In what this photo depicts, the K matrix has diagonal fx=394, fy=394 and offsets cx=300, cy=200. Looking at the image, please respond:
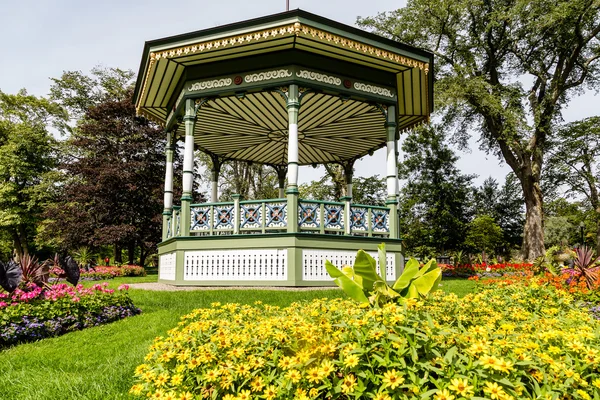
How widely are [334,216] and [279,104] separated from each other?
400 cm

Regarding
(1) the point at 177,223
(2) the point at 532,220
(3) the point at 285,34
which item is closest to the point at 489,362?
(3) the point at 285,34

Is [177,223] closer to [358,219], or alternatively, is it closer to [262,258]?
[262,258]

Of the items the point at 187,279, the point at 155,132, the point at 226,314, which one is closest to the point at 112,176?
the point at 155,132

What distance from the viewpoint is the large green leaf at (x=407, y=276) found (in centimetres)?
290

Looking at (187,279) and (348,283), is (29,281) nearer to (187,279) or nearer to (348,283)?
(187,279)

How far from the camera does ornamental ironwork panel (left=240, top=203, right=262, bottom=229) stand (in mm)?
9047

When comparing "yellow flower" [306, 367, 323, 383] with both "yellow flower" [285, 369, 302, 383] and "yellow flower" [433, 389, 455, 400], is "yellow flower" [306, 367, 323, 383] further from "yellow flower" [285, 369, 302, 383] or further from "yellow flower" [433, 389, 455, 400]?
"yellow flower" [433, 389, 455, 400]

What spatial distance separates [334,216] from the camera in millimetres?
9289

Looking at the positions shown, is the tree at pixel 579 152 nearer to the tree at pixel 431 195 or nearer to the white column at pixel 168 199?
the tree at pixel 431 195

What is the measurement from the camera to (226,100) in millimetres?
10820

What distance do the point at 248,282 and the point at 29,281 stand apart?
419 cm

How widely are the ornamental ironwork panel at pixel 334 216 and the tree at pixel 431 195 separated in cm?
1646

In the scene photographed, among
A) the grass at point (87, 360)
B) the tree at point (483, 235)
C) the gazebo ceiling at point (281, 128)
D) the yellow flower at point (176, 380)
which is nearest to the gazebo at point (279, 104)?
the gazebo ceiling at point (281, 128)

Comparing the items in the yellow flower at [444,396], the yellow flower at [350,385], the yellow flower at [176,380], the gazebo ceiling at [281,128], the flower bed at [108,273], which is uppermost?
the gazebo ceiling at [281,128]
